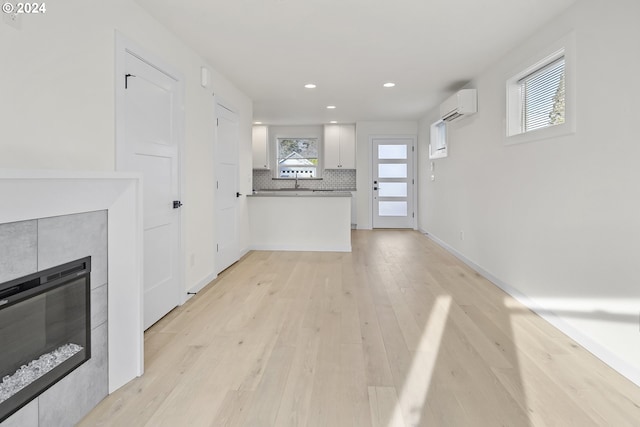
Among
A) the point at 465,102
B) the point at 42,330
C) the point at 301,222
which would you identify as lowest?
the point at 42,330

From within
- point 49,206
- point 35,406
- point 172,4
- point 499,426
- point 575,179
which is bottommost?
point 499,426

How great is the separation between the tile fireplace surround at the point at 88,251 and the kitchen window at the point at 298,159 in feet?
21.8

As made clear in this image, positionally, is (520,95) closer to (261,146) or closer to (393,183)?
(393,183)

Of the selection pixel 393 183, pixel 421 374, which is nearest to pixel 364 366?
pixel 421 374

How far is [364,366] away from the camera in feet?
6.83

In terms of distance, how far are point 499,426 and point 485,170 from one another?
309 cm

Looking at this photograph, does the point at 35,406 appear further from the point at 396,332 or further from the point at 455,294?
the point at 455,294

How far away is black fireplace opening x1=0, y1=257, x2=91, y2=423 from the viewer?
1.29 m

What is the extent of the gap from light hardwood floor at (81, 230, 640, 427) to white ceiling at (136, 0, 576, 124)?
228 centimetres

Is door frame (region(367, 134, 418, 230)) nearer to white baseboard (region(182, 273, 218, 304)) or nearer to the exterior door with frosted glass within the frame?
the exterior door with frosted glass

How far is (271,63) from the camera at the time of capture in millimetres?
3881

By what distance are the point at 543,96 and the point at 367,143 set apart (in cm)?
487

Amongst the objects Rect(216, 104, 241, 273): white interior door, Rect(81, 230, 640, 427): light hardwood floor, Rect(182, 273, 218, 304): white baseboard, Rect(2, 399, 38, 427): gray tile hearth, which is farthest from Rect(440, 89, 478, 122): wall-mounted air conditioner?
Rect(2, 399, 38, 427): gray tile hearth

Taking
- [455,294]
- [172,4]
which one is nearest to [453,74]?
[455,294]
